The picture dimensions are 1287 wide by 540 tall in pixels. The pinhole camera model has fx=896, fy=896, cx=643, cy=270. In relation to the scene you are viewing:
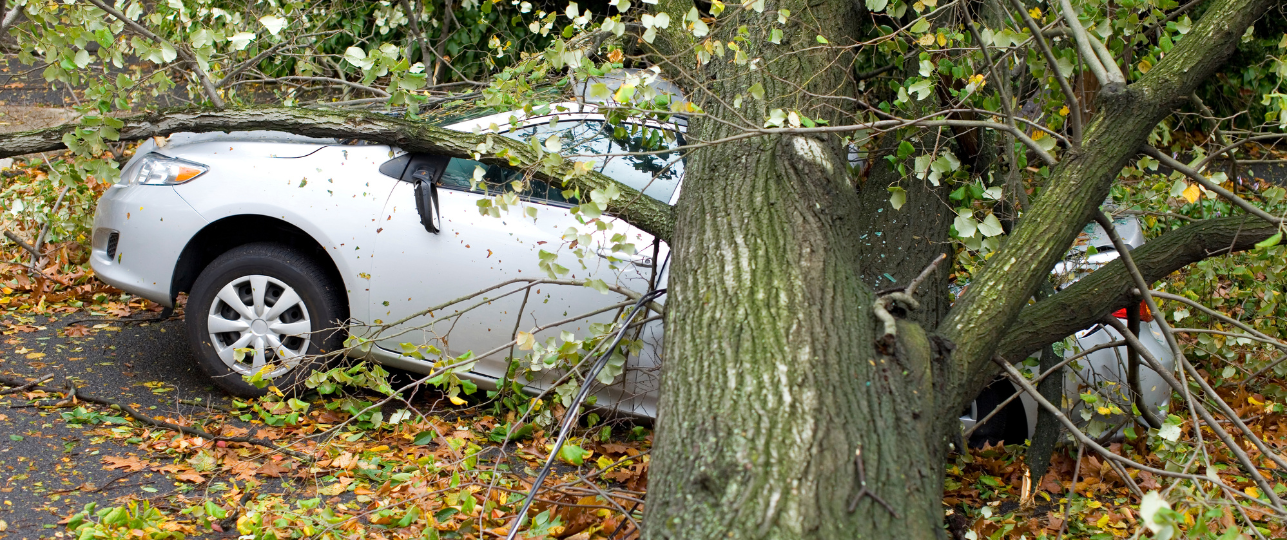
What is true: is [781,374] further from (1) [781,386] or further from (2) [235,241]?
(2) [235,241]

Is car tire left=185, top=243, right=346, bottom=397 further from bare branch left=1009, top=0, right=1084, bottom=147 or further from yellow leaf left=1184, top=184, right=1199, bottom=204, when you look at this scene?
yellow leaf left=1184, top=184, right=1199, bottom=204

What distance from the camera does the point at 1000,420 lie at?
4156 millimetres

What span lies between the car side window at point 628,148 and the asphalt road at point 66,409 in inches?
81.0

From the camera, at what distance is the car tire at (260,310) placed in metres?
4.15

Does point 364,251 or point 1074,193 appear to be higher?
point 1074,193

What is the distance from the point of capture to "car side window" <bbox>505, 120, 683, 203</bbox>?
406 cm

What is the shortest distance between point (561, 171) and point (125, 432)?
2.17 meters

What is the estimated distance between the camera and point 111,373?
4.48 meters

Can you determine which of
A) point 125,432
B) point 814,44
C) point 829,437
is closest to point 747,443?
point 829,437

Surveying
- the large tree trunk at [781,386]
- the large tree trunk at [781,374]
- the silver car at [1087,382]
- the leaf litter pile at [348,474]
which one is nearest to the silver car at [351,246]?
the leaf litter pile at [348,474]


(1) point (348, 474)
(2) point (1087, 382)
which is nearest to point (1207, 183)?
(2) point (1087, 382)

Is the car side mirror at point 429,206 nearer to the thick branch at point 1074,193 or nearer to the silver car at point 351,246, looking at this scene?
the silver car at point 351,246

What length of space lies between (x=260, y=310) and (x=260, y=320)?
0.16ft

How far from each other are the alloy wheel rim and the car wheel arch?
0.22 meters
